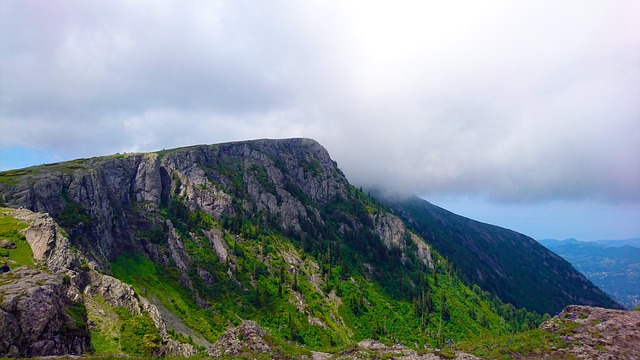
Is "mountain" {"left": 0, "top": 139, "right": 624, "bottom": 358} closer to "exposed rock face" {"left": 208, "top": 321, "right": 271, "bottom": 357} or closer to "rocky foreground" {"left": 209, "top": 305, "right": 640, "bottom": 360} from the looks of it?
"exposed rock face" {"left": 208, "top": 321, "right": 271, "bottom": 357}

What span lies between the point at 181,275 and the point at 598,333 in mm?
108686

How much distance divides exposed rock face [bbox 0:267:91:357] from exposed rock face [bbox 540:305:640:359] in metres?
53.0

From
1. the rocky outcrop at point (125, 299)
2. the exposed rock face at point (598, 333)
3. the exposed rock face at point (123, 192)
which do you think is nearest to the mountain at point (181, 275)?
the rocky outcrop at point (125, 299)

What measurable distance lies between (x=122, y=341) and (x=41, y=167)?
92558mm

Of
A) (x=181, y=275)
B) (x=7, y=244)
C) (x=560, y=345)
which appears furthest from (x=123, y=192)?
(x=560, y=345)

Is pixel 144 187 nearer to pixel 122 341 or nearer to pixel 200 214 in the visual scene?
pixel 200 214

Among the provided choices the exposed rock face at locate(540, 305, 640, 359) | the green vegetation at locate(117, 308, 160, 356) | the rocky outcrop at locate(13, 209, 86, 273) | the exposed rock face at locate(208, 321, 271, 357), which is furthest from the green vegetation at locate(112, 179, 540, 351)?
the exposed rock face at locate(540, 305, 640, 359)

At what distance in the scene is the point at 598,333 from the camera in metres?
38.2

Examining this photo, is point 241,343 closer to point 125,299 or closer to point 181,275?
point 125,299

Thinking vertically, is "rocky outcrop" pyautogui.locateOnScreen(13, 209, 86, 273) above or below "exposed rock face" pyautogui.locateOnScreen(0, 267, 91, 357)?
above

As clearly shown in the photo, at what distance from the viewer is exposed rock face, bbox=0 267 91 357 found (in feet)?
98.9

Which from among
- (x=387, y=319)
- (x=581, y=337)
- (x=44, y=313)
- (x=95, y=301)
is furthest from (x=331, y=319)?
(x=44, y=313)

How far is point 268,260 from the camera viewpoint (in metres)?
152

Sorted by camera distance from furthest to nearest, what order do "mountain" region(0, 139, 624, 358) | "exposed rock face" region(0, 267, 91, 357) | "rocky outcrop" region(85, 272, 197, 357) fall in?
"rocky outcrop" region(85, 272, 197, 357) < "mountain" region(0, 139, 624, 358) < "exposed rock face" region(0, 267, 91, 357)
